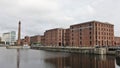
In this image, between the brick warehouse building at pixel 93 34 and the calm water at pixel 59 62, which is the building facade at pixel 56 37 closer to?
the brick warehouse building at pixel 93 34

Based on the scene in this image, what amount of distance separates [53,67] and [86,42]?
7628cm

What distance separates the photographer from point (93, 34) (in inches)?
4161

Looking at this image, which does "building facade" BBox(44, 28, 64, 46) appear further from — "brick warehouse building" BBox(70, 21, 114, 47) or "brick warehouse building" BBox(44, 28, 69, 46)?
"brick warehouse building" BBox(70, 21, 114, 47)

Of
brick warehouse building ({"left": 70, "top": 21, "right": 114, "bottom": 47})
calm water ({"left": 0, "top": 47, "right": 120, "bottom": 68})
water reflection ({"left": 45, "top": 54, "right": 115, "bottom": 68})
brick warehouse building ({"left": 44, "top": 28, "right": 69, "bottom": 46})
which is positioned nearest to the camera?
calm water ({"left": 0, "top": 47, "right": 120, "bottom": 68})

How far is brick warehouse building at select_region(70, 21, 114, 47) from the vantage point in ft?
349

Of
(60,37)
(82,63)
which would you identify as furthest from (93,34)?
(82,63)

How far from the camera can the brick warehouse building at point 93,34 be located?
106 meters

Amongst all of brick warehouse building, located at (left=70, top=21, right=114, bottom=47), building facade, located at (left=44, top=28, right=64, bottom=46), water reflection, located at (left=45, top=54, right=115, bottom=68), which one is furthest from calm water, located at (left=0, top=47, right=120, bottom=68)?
building facade, located at (left=44, top=28, right=64, bottom=46)

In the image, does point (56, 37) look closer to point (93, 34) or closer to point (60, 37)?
point (60, 37)

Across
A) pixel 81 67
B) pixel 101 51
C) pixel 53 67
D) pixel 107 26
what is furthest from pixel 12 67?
pixel 107 26

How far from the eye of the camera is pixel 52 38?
166875mm

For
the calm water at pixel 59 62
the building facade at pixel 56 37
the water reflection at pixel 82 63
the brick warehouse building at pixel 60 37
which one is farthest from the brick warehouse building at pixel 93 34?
the water reflection at pixel 82 63

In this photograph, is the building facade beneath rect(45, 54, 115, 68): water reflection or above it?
above

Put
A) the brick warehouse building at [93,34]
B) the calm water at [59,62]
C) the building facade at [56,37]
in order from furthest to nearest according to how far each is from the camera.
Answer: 1. the building facade at [56,37]
2. the brick warehouse building at [93,34]
3. the calm water at [59,62]
